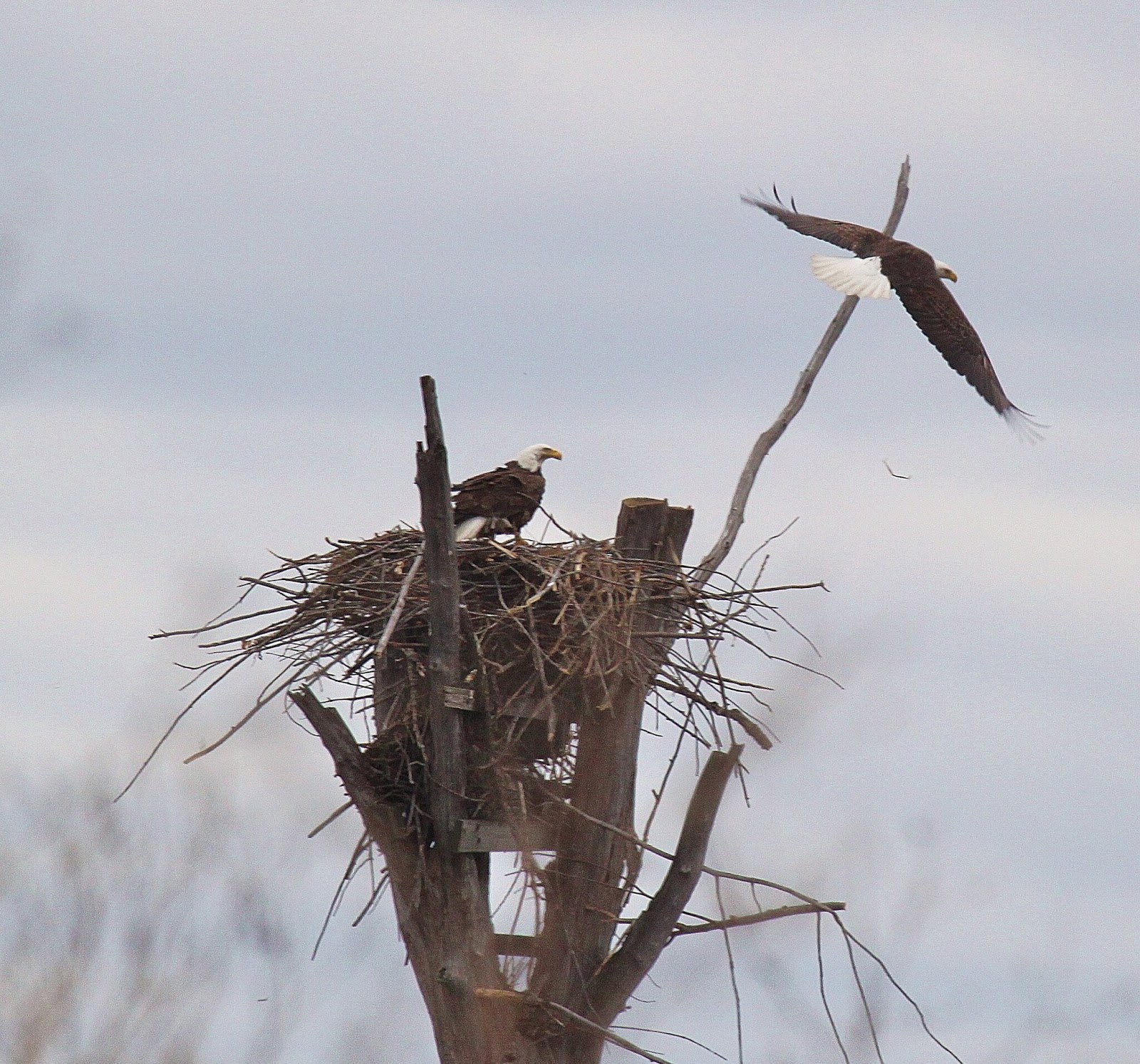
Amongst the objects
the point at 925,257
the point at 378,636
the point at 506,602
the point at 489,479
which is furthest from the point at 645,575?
the point at 925,257

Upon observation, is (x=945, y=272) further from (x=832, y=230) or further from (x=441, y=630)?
(x=441, y=630)

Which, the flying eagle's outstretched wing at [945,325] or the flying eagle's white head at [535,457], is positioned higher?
the flying eagle's outstretched wing at [945,325]

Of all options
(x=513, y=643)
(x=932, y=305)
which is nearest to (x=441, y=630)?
(x=513, y=643)

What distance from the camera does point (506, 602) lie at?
5.31 metres

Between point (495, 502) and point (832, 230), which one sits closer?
point (495, 502)

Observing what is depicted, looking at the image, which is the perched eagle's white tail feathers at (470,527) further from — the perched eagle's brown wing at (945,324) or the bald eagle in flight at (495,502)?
the perched eagle's brown wing at (945,324)

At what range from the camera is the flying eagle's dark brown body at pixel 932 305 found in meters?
7.73

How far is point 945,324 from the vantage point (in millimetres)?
7891

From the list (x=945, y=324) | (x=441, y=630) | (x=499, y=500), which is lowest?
(x=441, y=630)

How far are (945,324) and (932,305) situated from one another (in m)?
0.11

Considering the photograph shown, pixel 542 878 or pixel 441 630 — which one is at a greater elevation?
pixel 441 630

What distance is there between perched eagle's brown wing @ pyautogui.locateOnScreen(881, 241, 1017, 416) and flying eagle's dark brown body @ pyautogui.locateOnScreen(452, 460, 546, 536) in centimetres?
240

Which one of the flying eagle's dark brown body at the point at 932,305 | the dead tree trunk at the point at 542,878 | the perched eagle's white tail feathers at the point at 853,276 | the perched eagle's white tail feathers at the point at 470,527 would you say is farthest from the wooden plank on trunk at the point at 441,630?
the flying eagle's dark brown body at the point at 932,305

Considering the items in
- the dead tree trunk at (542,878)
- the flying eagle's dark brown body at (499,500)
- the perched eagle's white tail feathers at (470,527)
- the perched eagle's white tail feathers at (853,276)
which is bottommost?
the dead tree trunk at (542,878)
